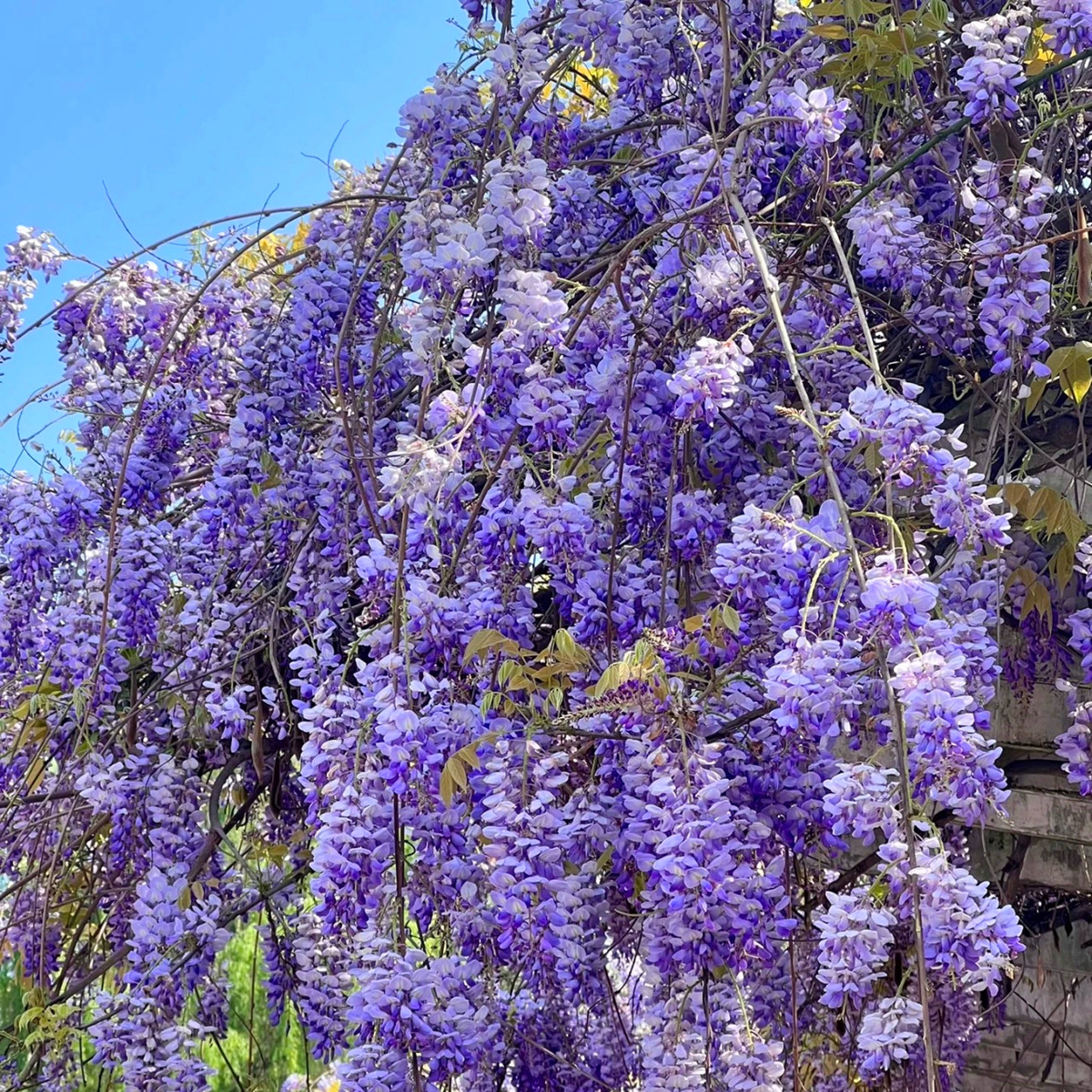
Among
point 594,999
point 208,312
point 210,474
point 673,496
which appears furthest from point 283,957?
point 673,496

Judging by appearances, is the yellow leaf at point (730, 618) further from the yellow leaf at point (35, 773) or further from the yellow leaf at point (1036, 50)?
the yellow leaf at point (35, 773)

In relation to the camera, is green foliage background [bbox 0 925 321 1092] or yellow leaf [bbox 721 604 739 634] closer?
yellow leaf [bbox 721 604 739 634]

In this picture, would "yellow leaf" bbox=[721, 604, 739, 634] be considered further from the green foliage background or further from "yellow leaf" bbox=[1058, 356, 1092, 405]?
the green foliage background

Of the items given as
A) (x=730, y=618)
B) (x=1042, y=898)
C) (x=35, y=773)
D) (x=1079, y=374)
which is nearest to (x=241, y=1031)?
(x=35, y=773)

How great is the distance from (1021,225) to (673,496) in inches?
21.8

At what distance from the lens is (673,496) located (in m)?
1.53

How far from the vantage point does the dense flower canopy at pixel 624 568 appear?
1.26 m

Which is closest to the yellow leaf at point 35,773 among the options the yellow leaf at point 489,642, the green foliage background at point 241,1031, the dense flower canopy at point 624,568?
the dense flower canopy at point 624,568

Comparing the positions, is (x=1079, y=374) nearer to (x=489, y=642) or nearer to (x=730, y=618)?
(x=730, y=618)

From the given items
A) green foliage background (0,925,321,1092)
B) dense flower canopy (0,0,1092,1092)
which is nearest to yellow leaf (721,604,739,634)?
dense flower canopy (0,0,1092,1092)

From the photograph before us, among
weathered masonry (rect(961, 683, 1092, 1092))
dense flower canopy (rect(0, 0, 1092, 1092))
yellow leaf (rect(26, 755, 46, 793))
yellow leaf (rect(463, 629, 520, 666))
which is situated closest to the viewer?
dense flower canopy (rect(0, 0, 1092, 1092))

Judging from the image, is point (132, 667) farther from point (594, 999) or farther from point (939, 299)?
point (939, 299)

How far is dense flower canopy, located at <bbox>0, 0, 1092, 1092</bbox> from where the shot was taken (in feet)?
4.14

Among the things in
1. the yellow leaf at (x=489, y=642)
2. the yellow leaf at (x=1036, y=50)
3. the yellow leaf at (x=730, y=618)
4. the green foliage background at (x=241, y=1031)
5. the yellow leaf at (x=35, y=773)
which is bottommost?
the green foliage background at (x=241, y=1031)
